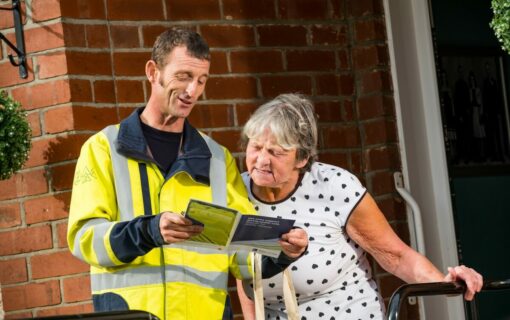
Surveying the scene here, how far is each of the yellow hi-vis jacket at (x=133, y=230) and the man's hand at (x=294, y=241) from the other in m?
0.09

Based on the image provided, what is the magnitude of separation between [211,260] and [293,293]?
30cm

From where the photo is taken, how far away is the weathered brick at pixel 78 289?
193 inches

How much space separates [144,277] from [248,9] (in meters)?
1.96

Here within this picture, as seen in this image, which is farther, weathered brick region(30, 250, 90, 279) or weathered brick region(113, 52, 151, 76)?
weathered brick region(113, 52, 151, 76)

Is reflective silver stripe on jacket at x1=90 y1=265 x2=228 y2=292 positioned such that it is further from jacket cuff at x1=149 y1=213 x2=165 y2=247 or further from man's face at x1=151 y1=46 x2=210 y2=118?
man's face at x1=151 y1=46 x2=210 y2=118

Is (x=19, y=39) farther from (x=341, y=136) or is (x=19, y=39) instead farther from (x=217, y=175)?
(x=341, y=136)

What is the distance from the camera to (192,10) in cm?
535

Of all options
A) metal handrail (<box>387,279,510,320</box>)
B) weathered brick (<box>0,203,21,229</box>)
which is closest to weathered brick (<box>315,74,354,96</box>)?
weathered brick (<box>0,203,21,229</box>)

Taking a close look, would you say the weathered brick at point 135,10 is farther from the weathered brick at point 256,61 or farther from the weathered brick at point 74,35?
the weathered brick at point 256,61

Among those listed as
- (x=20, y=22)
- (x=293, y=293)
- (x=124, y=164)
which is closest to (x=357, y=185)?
(x=293, y=293)

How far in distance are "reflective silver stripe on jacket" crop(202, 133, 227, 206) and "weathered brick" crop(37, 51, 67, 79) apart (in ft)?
3.14

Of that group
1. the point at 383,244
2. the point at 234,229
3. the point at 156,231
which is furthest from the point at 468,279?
Result: the point at 156,231

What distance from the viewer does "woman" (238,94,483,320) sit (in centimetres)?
425

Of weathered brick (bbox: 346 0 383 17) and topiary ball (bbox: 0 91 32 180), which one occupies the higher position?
weathered brick (bbox: 346 0 383 17)
